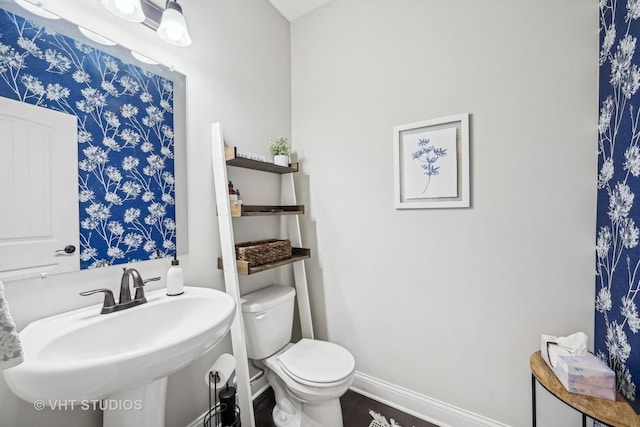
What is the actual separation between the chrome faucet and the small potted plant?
3.35 ft

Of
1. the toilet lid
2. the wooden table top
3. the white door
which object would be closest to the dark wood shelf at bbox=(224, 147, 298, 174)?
the white door

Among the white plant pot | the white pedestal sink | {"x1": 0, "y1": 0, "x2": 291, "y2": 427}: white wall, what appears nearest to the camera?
the white pedestal sink

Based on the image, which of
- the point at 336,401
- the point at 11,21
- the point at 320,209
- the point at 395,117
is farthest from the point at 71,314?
the point at 395,117

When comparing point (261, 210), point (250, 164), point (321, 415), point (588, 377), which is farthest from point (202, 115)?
point (588, 377)

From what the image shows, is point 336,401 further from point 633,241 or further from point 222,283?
point 633,241

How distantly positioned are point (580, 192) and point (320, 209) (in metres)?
1.41

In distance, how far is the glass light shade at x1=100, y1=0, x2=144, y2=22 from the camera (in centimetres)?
102

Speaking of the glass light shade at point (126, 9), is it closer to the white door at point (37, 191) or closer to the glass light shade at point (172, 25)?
the glass light shade at point (172, 25)

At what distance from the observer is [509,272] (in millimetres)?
1328

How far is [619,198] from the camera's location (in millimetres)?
975

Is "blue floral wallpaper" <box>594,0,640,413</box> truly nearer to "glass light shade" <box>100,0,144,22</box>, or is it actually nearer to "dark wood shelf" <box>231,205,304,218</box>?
"dark wood shelf" <box>231,205,304,218</box>

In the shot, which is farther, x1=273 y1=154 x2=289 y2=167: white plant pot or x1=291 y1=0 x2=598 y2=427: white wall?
x1=273 y1=154 x2=289 y2=167: white plant pot

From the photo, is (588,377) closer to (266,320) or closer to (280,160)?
(266,320)

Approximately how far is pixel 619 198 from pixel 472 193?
0.53 m
